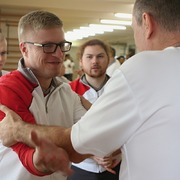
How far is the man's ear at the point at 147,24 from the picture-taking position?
45.3 inches

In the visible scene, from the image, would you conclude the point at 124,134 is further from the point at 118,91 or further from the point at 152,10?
the point at 152,10

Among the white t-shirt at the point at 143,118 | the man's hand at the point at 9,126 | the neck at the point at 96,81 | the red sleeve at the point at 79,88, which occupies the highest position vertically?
the white t-shirt at the point at 143,118

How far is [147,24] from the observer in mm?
1157

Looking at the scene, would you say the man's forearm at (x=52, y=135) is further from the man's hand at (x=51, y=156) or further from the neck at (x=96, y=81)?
the neck at (x=96, y=81)

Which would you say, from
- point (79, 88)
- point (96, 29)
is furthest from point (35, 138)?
point (96, 29)

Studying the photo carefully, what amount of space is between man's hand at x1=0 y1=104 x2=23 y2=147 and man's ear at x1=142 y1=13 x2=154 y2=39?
2.12ft

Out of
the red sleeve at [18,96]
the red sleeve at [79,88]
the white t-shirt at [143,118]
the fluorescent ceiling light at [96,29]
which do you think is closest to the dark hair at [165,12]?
the white t-shirt at [143,118]

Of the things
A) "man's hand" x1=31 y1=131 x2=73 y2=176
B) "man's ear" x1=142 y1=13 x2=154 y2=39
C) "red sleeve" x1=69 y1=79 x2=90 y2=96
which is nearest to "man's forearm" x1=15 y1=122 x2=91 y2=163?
"man's hand" x1=31 y1=131 x2=73 y2=176

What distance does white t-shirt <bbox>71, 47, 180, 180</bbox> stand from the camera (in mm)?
972

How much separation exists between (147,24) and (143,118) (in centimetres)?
40

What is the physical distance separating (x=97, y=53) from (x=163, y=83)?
2.00 m

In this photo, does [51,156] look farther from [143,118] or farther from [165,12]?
[165,12]

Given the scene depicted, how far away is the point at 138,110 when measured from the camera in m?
0.97

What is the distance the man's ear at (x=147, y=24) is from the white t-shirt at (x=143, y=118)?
0.15 meters
